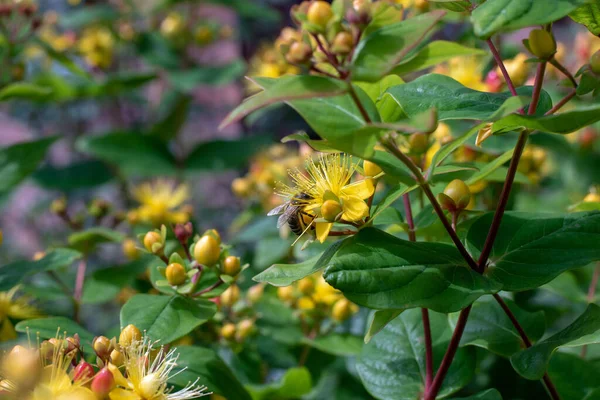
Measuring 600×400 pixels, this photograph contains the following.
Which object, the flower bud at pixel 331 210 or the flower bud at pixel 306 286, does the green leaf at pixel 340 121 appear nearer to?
the flower bud at pixel 331 210

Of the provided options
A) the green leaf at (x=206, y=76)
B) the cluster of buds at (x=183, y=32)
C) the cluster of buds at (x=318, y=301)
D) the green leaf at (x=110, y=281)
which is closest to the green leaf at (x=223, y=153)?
the green leaf at (x=206, y=76)

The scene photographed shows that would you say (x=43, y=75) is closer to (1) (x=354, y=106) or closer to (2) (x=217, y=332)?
(2) (x=217, y=332)

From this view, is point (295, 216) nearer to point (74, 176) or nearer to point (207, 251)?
point (207, 251)

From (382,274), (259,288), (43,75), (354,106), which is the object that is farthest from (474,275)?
(43,75)

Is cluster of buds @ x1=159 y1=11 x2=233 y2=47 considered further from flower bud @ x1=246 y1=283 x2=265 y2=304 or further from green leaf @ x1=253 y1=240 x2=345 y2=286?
green leaf @ x1=253 y1=240 x2=345 y2=286

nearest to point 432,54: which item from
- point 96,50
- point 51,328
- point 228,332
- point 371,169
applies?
point 371,169

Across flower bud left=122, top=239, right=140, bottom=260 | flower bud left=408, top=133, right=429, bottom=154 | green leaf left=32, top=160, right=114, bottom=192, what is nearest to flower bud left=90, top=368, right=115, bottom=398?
flower bud left=408, top=133, right=429, bottom=154

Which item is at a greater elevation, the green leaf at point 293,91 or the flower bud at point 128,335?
the green leaf at point 293,91
